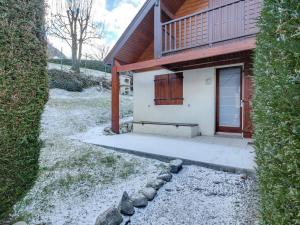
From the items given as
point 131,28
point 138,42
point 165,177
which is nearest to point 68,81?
point 138,42

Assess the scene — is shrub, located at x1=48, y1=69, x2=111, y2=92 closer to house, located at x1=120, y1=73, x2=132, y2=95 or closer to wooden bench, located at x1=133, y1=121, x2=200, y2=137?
house, located at x1=120, y1=73, x2=132, y2=95

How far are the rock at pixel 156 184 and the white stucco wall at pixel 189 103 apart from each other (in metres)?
3.68

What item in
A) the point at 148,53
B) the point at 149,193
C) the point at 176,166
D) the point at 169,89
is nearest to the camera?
the point at 149,193

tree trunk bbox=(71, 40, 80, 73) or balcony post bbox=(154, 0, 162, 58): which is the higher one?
tree trunk bbox=(71, 40, 80, 73)

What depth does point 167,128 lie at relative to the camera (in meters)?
6.98

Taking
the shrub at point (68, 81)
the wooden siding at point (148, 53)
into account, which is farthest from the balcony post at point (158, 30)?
the shrub at point (68, 81)

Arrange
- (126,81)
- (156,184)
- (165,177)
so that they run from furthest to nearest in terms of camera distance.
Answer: (126,81) < (165,177) < (156,184)

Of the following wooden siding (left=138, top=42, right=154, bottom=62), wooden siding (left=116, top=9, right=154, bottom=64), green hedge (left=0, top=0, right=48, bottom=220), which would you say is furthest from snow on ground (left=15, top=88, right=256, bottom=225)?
wooden siding (left=138, top=42, right=154, bottom=62)

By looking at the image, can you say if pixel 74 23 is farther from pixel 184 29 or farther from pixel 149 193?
pixel 149 193

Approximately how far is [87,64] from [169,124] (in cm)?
1480

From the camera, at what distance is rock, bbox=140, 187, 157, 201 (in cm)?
284

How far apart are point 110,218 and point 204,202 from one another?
1.20m

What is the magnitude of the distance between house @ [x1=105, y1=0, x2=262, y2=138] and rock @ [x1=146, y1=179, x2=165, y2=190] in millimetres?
3305

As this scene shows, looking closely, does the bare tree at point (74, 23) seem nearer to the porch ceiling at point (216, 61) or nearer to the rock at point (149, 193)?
the porch ceiling at point (216, 61)
